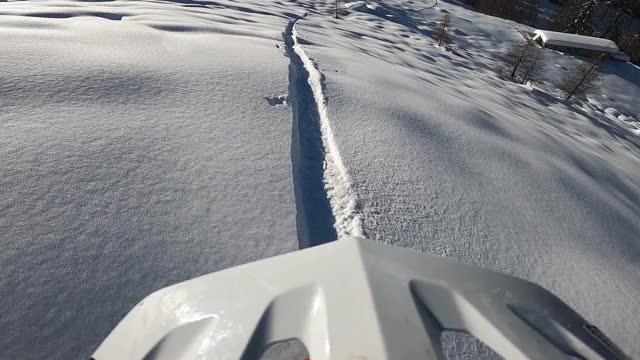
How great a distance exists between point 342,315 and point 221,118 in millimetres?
A: 2518

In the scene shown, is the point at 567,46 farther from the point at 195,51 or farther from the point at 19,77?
the point at 19,77

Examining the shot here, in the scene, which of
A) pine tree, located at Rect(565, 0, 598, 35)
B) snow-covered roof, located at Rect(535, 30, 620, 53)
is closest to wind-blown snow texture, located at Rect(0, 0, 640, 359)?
snow-covered roof, located at Rect(535, 30, 620, 53)

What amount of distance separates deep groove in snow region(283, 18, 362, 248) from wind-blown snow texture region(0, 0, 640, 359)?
0.11 feet

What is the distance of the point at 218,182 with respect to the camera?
240 cm

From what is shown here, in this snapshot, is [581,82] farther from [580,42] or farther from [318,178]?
[318,178]

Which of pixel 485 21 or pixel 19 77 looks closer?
pixel 19 77

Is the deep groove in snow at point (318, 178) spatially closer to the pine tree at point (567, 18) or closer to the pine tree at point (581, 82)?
the pine tree at point (581, 82)

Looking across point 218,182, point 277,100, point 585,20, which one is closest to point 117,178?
point 218,182

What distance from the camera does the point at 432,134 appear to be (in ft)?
12.0

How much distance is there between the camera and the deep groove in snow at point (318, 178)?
7.45ft

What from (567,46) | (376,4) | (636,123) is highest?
(376,4)

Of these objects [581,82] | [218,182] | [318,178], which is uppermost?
[218,182]

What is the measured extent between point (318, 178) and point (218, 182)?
791mm

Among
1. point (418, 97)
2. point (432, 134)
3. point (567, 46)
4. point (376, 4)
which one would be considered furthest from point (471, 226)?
point (567, 46)
